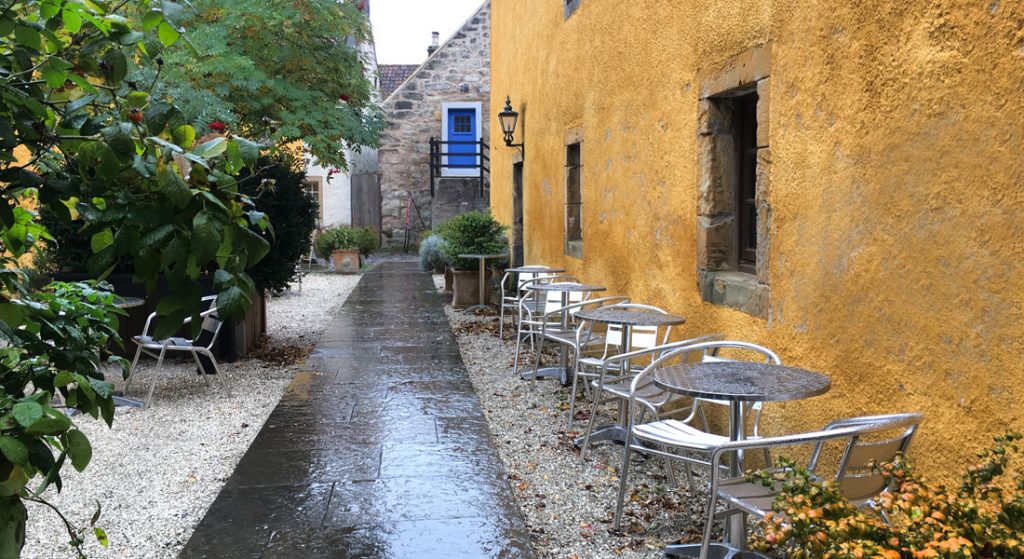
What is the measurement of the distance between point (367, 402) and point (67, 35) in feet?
15.2

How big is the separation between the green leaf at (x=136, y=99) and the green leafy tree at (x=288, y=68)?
9274mm

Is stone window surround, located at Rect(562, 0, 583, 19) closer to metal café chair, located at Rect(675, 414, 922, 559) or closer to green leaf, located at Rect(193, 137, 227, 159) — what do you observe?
metal café chair, located at Rect(675, 414, 922, 559)

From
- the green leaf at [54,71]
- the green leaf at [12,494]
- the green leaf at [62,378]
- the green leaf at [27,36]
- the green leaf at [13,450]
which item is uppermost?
the green leaf at [27,36]

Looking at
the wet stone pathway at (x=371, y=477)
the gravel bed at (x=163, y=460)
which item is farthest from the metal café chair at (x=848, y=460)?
the gravel bed at (x=163, y=460)

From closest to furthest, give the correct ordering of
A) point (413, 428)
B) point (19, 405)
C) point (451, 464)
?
point (19, 405) < point (451, 464) < point (413, 428)

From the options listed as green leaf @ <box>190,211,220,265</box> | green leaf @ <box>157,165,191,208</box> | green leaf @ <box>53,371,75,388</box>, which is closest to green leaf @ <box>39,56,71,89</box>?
green leaf @ <box>157,165,191,208</box>

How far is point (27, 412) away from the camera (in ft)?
4.50

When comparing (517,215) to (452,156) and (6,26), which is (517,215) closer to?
(452,156)

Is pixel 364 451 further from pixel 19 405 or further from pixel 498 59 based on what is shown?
pixel 498 59

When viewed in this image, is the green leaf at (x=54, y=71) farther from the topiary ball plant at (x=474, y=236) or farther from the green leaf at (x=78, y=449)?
the topiary ball plant at (x=474, y=236)

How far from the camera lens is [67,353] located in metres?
1.78

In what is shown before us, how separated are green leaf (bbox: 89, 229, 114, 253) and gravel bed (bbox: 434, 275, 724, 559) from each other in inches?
96.3

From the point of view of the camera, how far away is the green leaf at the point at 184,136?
151cm

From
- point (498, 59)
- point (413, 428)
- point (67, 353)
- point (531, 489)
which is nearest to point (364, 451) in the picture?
point (413, 428)
